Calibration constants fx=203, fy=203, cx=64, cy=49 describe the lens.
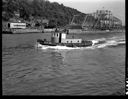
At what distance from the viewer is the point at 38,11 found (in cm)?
15412

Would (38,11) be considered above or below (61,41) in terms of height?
above

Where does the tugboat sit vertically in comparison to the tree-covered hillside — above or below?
below

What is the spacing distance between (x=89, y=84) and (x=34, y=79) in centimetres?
484

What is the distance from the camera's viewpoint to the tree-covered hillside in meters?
132

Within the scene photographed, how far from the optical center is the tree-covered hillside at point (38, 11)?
432 feet

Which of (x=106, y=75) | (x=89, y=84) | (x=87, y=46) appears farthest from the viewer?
(x=87, y=46)

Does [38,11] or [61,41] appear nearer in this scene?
[61,41]

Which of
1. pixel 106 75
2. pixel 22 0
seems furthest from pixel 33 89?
pixel 22 0

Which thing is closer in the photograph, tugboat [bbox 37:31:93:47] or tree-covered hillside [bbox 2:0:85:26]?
tugboat [bbox 37:31:93:47]

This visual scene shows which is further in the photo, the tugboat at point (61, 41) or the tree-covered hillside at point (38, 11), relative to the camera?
the tree-covered hillside at point (38, 11)

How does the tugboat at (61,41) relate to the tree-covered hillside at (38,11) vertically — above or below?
below

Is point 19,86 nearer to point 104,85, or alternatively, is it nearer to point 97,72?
point 104,85

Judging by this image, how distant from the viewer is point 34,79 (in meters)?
17.6

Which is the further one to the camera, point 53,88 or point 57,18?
point 57,18
